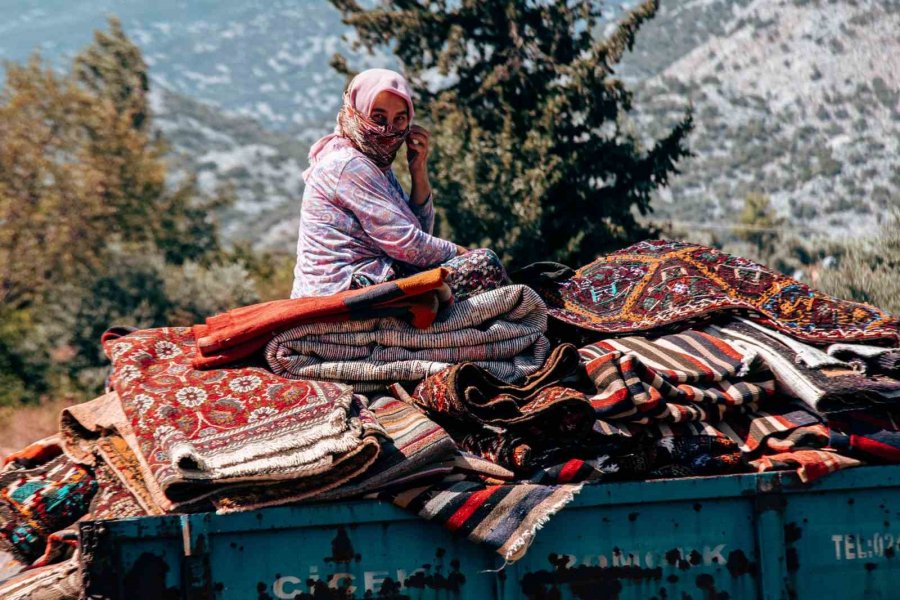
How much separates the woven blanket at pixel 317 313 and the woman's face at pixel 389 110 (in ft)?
2.50

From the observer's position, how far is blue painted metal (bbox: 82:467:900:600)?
10.2 ft

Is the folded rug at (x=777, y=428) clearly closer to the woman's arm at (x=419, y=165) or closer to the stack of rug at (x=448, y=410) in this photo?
the stack of rug at (x=448, y=410)

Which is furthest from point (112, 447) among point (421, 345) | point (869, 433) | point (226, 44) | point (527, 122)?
point (226, 44)

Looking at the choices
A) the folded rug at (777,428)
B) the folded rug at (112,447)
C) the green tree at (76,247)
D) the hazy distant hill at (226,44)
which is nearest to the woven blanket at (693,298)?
the folded rug at (777,428)

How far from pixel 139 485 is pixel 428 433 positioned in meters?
0.99

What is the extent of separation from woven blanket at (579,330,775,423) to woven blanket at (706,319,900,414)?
0.07 metres

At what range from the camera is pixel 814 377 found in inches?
143

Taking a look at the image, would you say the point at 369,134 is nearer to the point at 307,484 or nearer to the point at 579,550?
the point at 307,484

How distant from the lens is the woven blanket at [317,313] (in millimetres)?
3648

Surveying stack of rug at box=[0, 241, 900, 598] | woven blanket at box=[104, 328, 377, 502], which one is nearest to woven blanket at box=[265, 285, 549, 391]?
stack of rug at box=[0, 241, 900, 598]

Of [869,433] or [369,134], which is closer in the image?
[869,433]

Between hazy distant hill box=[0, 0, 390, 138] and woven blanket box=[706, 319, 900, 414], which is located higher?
hazy distant hill box=[0, 0, 390, 138]

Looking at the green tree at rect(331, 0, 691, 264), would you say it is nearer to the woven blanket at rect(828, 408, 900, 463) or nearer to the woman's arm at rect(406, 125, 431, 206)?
the woman's arm at rect(406, 125, 431, 206)

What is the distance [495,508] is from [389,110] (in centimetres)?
171
